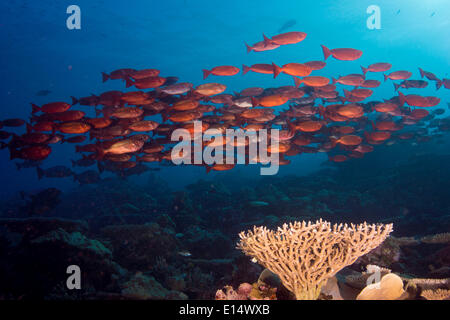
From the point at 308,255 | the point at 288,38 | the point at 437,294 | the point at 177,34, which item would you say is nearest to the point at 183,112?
the point at 288,38

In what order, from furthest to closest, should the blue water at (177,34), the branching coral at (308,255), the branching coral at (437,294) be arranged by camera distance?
the blue water at (177,34)
the branching coral at (308,255)
the branching coral at (437,294)

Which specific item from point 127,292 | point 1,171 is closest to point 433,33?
point 127,292

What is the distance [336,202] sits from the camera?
43.6ft

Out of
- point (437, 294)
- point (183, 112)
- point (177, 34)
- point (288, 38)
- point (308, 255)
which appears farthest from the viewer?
point (177, 34)

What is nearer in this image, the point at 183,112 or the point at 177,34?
the point at 183,112

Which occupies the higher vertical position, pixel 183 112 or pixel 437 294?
pixel 183 112

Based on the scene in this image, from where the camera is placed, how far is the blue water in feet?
92.2

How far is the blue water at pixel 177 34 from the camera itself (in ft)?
92.2

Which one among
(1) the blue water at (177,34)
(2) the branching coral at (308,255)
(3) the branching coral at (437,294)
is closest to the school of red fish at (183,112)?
(2) the branching coral at (308,255)

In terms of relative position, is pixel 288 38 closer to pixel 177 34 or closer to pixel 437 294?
pixel 437 294

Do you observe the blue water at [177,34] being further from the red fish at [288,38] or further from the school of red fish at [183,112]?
the red fish at [288,38]

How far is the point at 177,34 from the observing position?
115 feet

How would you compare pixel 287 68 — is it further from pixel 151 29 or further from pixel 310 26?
pixel 310 26

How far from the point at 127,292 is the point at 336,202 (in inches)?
476
